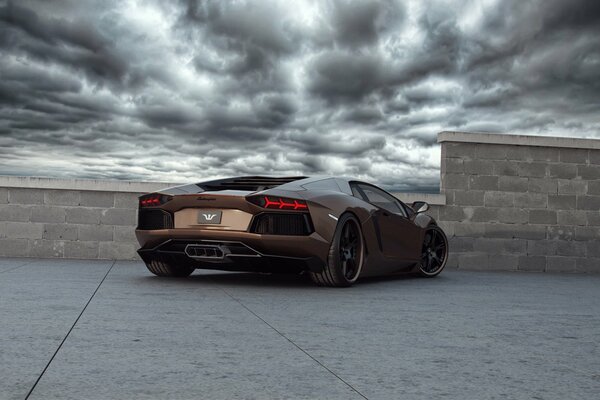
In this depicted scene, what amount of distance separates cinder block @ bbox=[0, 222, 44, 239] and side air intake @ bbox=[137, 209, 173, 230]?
17.4 feet

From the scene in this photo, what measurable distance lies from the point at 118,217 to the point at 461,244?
6.04m

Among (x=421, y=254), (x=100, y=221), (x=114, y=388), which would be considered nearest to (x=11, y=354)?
(x=114, y=388)

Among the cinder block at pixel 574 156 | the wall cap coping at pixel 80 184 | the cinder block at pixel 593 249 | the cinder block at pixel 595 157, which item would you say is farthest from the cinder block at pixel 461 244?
the wall cap coping at pixel 80 184

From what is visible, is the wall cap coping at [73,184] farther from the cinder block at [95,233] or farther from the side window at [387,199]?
the side window at [387,199]

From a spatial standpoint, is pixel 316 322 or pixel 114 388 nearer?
pixel 114 388

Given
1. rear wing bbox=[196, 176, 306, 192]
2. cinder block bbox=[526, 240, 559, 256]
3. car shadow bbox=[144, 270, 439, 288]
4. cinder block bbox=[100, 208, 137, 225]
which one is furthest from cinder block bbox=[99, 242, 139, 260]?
cinder block bbox=[526, 240, 559, 256]

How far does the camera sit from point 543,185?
45.0 feet

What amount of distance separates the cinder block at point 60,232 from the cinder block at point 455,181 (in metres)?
6.48

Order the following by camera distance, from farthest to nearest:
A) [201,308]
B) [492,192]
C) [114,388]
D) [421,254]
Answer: [492,192] < [421,254] < [201,308] < [114,388]

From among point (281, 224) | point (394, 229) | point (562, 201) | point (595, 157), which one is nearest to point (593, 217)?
point (562, 201)

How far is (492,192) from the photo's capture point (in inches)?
532

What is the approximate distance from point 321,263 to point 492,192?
23.4 feet

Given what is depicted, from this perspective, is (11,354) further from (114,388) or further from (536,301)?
(536,301)

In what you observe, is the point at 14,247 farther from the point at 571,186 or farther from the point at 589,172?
the point at 589,172
